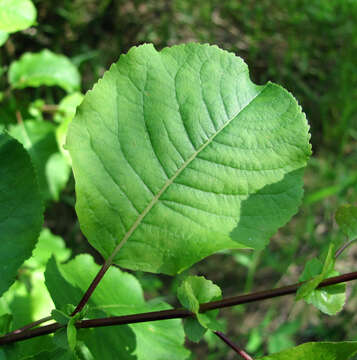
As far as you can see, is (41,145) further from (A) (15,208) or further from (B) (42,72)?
(A) (15,208)

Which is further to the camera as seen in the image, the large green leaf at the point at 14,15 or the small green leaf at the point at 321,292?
the large green leaf at the point at 14,15

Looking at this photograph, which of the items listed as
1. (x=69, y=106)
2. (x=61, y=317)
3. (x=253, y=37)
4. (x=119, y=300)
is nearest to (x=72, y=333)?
(x=61, y=317)

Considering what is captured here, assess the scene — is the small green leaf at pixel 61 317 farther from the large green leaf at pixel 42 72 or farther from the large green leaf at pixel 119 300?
the large green leaf at pixel 42 72

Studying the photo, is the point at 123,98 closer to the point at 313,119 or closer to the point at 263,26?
the point at 313,119

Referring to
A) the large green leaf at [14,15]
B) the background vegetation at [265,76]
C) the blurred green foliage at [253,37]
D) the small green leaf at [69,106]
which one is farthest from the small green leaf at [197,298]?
the blurred green foliage at [253,37]

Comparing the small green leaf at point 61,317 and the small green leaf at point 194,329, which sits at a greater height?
the small green leaf at point 61,317

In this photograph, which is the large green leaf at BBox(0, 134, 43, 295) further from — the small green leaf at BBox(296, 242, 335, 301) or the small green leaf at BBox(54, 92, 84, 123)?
the small green leaf at BBox(54, 92, 84, 123)

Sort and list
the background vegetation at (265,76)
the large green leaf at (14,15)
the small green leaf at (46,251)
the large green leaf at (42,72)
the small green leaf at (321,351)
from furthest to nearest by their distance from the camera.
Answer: the background vegetation at (265,76)
the large green leaf at (42,72)
the small green leaf at (46,251)
the large green leaf at (14,15)
the small green leaf at (321,351)
